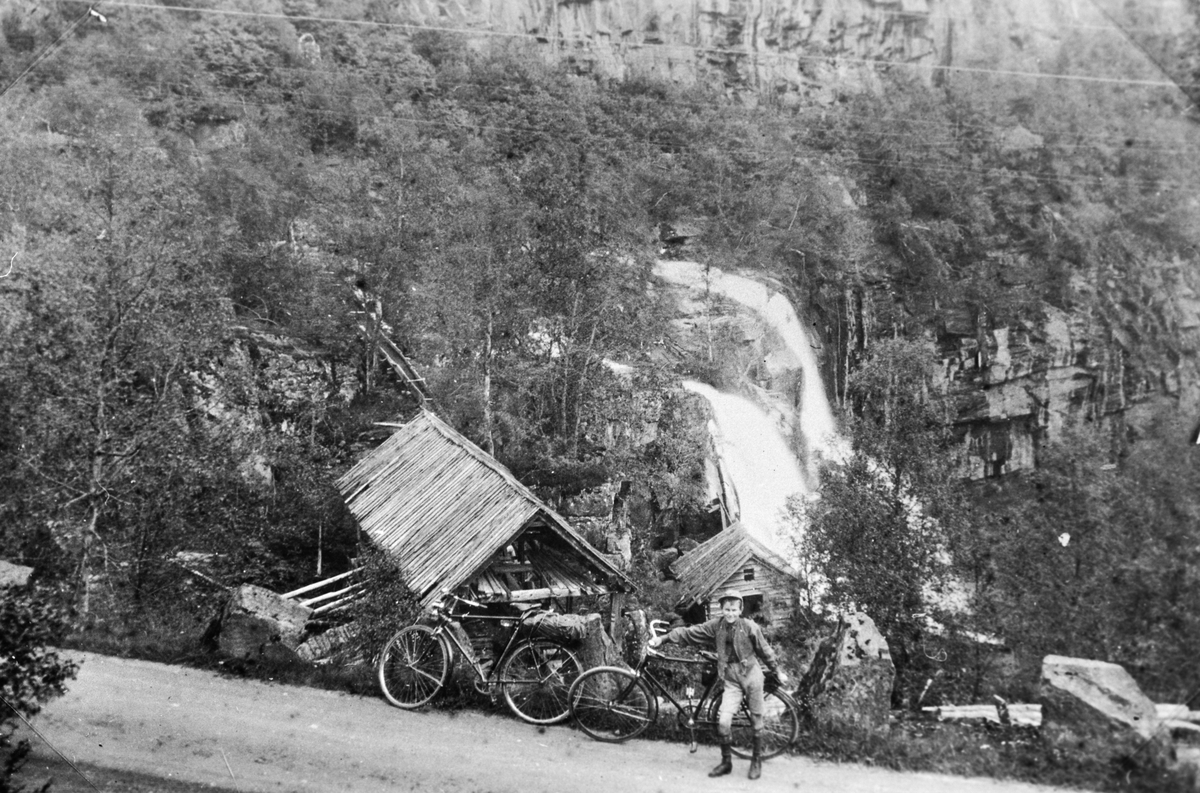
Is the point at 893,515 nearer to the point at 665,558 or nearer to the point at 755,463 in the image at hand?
the point at 755,463

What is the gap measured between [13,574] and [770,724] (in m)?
3.85

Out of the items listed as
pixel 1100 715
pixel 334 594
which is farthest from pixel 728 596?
pixel 334 594

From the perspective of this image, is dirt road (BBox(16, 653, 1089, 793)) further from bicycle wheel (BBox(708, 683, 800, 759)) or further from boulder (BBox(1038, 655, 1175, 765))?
boulder (BBox(1038, 655, 1175, 765))

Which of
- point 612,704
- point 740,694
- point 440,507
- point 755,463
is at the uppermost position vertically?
point 755,463

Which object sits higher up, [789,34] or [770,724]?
[789,34]

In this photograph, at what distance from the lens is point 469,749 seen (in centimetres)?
337

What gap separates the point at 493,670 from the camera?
3.78m

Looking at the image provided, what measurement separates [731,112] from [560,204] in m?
1.28

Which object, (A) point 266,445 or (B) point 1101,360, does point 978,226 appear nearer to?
(B) point 1101,360

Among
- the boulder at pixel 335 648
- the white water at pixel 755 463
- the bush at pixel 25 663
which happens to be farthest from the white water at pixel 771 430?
the bush at pixel 25 663

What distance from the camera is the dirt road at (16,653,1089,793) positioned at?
10.3 feet

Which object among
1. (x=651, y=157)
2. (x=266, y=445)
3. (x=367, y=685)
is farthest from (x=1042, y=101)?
(x=266, y=445)

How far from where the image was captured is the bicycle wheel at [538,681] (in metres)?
3.60

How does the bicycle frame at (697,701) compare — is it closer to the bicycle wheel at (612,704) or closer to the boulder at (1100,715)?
the bicycle wheel at (612,704)
